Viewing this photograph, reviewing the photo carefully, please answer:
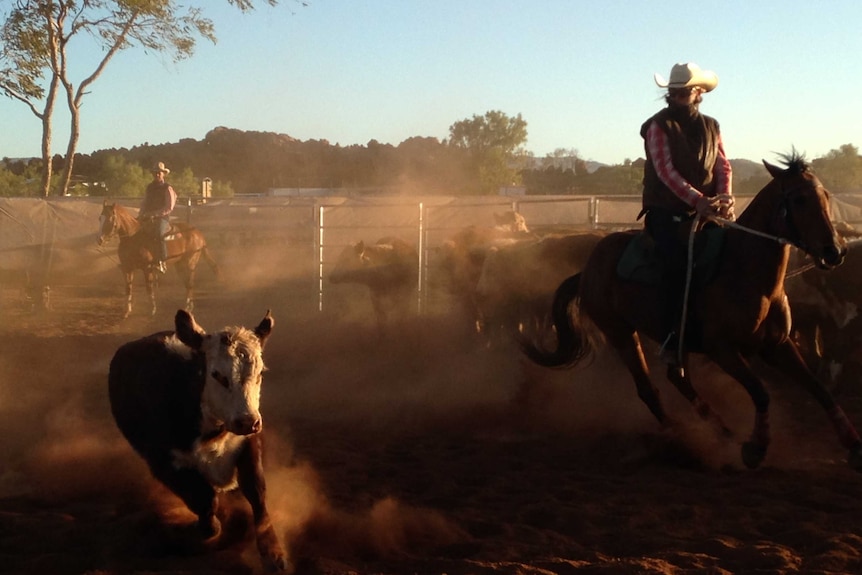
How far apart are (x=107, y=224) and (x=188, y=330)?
10.8m

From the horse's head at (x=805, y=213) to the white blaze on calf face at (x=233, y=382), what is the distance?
3.00m

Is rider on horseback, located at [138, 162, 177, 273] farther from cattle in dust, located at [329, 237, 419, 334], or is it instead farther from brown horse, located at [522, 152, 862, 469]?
brown horse, located at [522, 152, 862, 469]

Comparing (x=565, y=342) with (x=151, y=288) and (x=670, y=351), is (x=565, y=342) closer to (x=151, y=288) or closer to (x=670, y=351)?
(x=670, y=351)

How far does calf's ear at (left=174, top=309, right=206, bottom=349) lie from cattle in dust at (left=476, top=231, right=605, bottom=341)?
4.77 metres

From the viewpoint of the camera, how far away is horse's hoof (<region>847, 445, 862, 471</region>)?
4941 mm

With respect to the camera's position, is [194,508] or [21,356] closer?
[194,508]

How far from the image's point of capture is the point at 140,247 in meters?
14.3

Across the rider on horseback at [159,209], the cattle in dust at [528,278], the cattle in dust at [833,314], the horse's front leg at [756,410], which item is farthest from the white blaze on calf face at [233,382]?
the rider on horseback at [159,209]

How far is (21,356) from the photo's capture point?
1023 centimetres

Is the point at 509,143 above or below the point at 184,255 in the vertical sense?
above

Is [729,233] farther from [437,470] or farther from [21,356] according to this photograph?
[21,356]

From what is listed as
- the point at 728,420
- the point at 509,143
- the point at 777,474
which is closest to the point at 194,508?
the point at 777,474

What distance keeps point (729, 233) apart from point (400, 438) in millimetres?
2569

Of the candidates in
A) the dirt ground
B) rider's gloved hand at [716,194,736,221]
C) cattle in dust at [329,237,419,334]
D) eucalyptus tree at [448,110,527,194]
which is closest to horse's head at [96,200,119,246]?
cattle in dust at [329,237,419,334]
